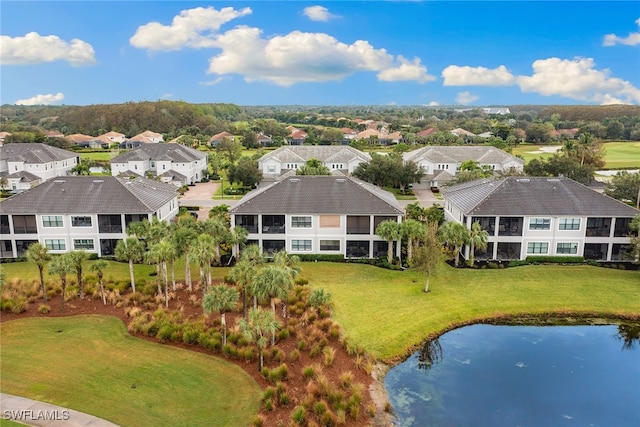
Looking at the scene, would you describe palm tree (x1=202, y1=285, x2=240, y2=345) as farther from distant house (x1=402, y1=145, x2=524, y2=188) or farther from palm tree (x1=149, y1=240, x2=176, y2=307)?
distant house (x1=402, y1=145, x2=524, y2=188)

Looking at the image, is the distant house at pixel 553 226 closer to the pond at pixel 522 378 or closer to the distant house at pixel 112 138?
the pond at pixel 522 378

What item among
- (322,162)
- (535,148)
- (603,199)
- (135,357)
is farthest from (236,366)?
(535,148)

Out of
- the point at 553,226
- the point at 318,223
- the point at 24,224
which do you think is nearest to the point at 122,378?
the point at 318,223

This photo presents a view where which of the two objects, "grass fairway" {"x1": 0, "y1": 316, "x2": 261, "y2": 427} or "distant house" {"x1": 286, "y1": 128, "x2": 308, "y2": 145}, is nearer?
"grass fairway" {"x1": 0, "y1": 316, "x2": 261, "y2": 427}

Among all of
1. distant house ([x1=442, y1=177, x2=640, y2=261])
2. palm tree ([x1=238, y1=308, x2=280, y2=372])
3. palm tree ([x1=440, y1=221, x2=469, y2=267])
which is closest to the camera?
palm tree ([x1=238, y1=308, x2=280, y2=372])

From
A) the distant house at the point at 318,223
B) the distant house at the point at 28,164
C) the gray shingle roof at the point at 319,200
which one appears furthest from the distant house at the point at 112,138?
the distant house at the point at 318,223

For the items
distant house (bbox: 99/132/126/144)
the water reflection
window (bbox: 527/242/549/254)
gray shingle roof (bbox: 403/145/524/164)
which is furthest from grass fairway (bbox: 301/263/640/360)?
distant house (bbox: 99/132/126/144)

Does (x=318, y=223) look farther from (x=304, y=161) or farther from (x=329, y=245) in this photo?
(x=304, y=161)
